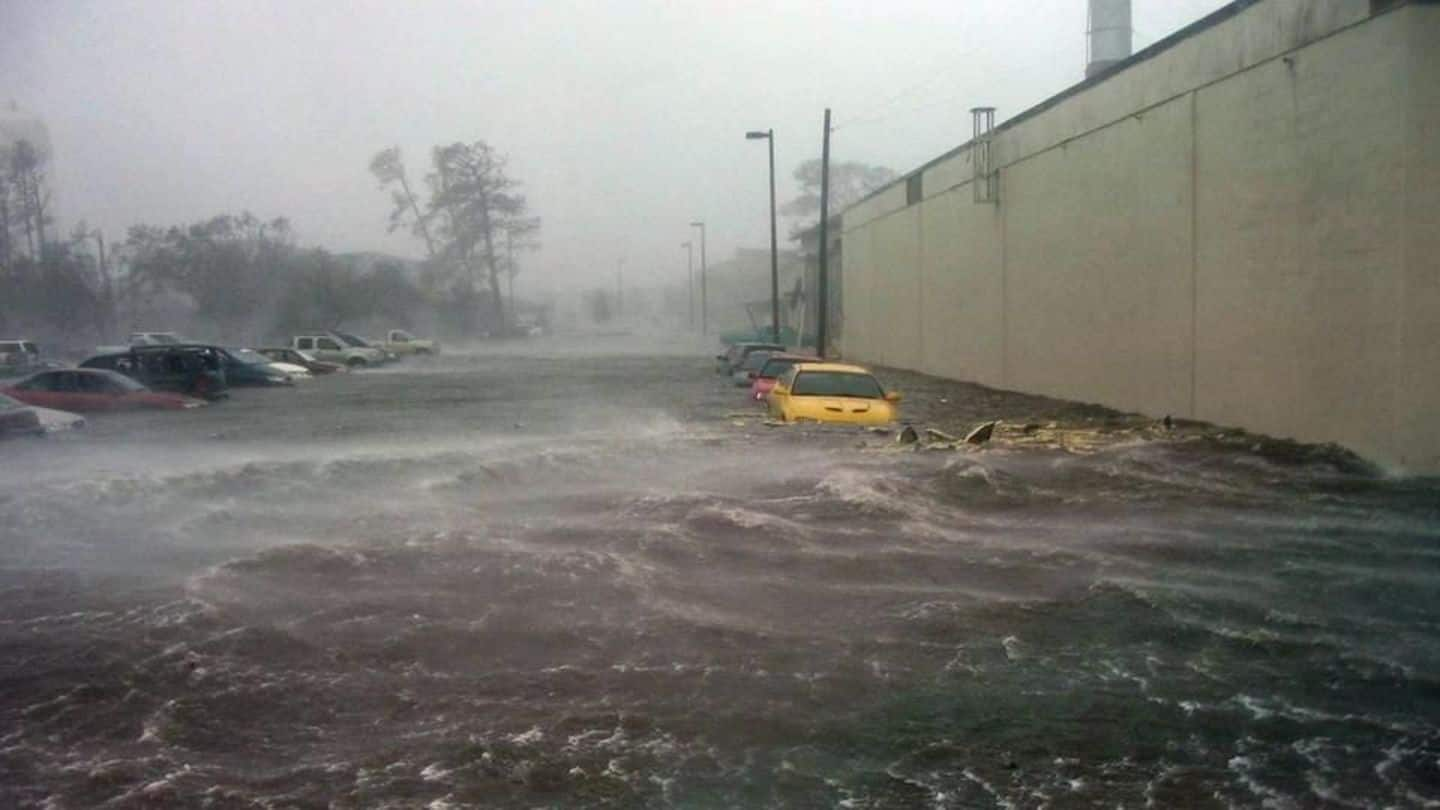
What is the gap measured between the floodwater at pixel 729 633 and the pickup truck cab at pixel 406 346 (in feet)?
167

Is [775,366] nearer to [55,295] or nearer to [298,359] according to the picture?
[298,359]

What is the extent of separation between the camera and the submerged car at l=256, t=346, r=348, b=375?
4684cm

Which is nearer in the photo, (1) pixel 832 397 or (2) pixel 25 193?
(1) pixel 832 397

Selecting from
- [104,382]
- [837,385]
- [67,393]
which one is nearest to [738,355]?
[104,382]

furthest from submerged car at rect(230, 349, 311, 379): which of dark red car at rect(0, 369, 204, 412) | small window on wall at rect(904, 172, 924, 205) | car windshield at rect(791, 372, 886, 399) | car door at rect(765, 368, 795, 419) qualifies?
car windshield at rect(791, 372, 886, 399)

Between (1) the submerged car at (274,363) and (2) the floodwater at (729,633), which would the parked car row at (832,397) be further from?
(1) the submerged car at (274,363)

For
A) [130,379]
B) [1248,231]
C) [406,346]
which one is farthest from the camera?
[406,346]

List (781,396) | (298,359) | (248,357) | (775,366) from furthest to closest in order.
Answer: (298,359)
(248,357)
(775,366)
(781,396)

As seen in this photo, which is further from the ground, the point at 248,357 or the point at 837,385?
the point at 248,357

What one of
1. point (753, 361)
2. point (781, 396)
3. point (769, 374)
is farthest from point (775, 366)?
point (753, 361)

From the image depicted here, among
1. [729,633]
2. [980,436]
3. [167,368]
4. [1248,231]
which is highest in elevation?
[1248,231]

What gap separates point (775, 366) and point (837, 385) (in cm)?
773

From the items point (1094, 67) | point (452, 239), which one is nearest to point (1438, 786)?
point (1094, 67)

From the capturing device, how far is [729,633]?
8.63 m
